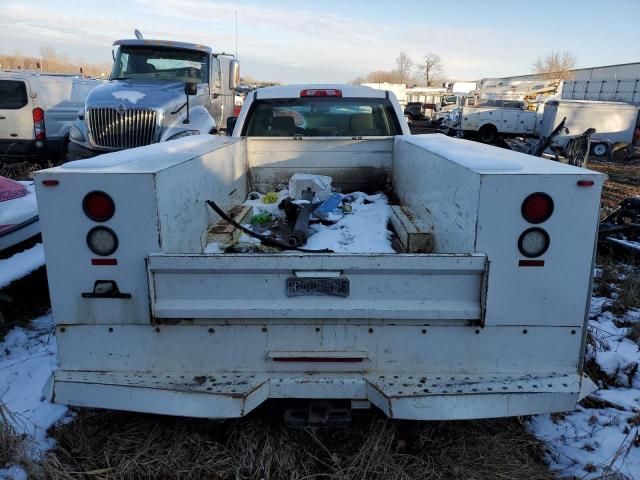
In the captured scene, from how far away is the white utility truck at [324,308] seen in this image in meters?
2.39

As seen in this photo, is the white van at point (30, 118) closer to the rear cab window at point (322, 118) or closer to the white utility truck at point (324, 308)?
the rear cab window at point (322, 118)

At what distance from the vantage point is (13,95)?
1267 centimetres

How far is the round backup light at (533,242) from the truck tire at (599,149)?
22973 mm

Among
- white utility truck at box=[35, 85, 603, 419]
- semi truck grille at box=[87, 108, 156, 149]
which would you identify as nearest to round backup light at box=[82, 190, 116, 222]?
white utility truck at box=[35, 85, 603, 419]

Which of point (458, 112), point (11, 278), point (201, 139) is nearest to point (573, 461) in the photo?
point (201, 139)

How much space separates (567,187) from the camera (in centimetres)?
234

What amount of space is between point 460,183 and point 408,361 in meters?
0.97

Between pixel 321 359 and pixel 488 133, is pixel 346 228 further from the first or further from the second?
pixel 488 133

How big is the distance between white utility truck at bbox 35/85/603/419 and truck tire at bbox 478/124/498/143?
25.4 meters

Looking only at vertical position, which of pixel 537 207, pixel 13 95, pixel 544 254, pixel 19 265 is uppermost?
pixel 13 95

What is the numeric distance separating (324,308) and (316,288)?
0.10 meters

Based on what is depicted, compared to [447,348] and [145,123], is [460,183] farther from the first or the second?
[145,123]

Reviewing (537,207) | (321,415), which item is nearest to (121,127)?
(321,415)

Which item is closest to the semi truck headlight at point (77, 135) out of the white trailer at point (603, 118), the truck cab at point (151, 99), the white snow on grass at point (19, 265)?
the truck cab at point (151, 99)
